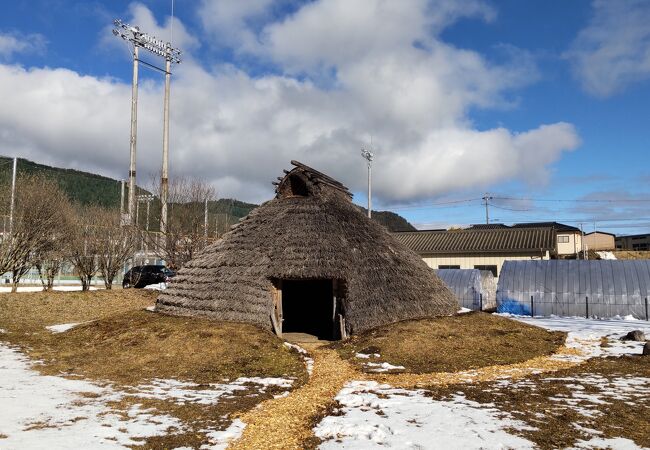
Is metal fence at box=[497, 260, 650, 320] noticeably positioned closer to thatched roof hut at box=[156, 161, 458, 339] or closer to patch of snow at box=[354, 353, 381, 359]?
thatched roof hut at box=[156, 161, 458, 339]

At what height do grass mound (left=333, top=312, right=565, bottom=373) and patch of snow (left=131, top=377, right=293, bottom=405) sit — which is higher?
grass mound (left=333, top=312, right=565, bottom=373)

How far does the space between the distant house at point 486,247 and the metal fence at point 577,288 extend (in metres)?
13.6

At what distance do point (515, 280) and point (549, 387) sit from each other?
18.6 meters

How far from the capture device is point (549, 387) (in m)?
11.2

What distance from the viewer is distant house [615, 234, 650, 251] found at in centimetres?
8281

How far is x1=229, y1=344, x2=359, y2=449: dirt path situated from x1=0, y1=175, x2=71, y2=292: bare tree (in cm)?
1735

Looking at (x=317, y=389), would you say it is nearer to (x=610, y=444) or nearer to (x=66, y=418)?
(x=66, y=418)

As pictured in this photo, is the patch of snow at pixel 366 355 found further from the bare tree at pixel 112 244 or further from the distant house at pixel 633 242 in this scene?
the distant house at pixel 633 242

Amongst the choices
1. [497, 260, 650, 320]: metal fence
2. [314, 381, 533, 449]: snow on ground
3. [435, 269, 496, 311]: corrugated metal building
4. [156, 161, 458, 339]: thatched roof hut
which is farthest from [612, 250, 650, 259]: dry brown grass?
[314, 381, 533, 449]: snow on ground

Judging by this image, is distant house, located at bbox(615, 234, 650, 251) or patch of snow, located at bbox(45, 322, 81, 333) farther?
distant house, located at bbox(615, 234, 650, 251)

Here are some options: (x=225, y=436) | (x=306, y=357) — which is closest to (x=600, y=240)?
(x=306, y=357)

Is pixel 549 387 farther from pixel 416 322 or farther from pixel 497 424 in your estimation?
pixel 416 322

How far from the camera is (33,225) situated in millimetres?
24375

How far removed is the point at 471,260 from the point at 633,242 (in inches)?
2348
